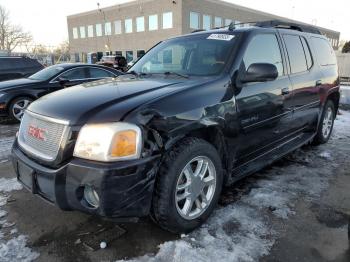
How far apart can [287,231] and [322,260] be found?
0.44 m

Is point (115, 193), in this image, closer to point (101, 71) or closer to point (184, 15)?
point (101, 71)

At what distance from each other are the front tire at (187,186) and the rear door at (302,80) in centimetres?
183

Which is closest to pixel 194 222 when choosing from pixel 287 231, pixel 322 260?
pixel 287 231

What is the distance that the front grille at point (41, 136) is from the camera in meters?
2.53

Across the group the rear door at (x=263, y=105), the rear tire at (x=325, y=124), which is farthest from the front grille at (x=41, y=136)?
the rear tire at (x=325, y=124)

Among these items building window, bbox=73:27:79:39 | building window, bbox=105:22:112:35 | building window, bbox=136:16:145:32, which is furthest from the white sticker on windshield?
building window, bbox=73:27:79:39

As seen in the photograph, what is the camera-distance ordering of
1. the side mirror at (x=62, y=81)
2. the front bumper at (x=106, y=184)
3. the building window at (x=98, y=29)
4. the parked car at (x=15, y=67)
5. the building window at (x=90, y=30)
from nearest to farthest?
the front bumper at (x=106, y=184) → the side mirror at (x=62, y=81) → the parked car at (x=15, y=67) → the building window at (x=98, y=29) → the building window at (x=90, y=30)

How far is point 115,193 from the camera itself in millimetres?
2359

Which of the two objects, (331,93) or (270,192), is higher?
(331,93)

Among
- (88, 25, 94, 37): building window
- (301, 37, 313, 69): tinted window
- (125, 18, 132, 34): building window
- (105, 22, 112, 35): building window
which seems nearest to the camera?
(301, 37, 313, 69): tinted window

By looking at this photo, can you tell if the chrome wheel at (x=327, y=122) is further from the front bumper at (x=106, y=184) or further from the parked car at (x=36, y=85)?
the parked car at (x=36, y=85)

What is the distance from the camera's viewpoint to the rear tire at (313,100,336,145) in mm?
5543

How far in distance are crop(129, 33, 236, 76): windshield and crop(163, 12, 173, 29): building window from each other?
117 ft

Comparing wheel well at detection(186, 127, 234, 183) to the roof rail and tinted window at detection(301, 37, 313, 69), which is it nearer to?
the roof rail
